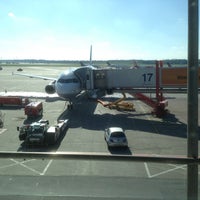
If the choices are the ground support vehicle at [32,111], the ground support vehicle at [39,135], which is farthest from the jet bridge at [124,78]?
the ground support vehicle at [39,135]

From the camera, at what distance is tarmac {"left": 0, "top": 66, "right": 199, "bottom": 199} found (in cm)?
506

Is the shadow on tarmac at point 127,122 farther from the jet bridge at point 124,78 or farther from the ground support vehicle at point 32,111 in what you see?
the jet bridge at point 124,78

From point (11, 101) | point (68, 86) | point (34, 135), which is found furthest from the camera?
point (11, 101)

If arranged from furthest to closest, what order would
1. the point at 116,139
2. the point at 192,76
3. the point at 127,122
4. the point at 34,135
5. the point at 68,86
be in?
the point at 68,86, the point at 127,122, the point at 34,135, the point at 116,139, the point at 192,76

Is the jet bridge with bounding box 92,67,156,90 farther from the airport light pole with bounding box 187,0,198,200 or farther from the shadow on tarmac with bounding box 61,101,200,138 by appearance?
the airport light pole with bounding box 187,0,198,200

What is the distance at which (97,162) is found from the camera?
5.14 m

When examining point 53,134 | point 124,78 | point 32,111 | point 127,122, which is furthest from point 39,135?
point 124,78

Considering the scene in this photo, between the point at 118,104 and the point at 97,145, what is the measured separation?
20.6 metres

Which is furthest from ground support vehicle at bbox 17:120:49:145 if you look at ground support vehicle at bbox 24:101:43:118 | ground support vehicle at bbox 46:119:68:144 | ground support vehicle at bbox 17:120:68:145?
ground support vehicle at bbox 24:101:43:118

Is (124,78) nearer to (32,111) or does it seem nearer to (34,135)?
(32,111)

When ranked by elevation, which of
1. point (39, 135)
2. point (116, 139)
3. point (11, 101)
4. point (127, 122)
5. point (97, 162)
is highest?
point (97, 162)

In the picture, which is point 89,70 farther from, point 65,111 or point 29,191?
point 29,191

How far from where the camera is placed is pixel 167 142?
2692cm

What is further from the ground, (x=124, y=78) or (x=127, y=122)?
(x=124, y=78)
